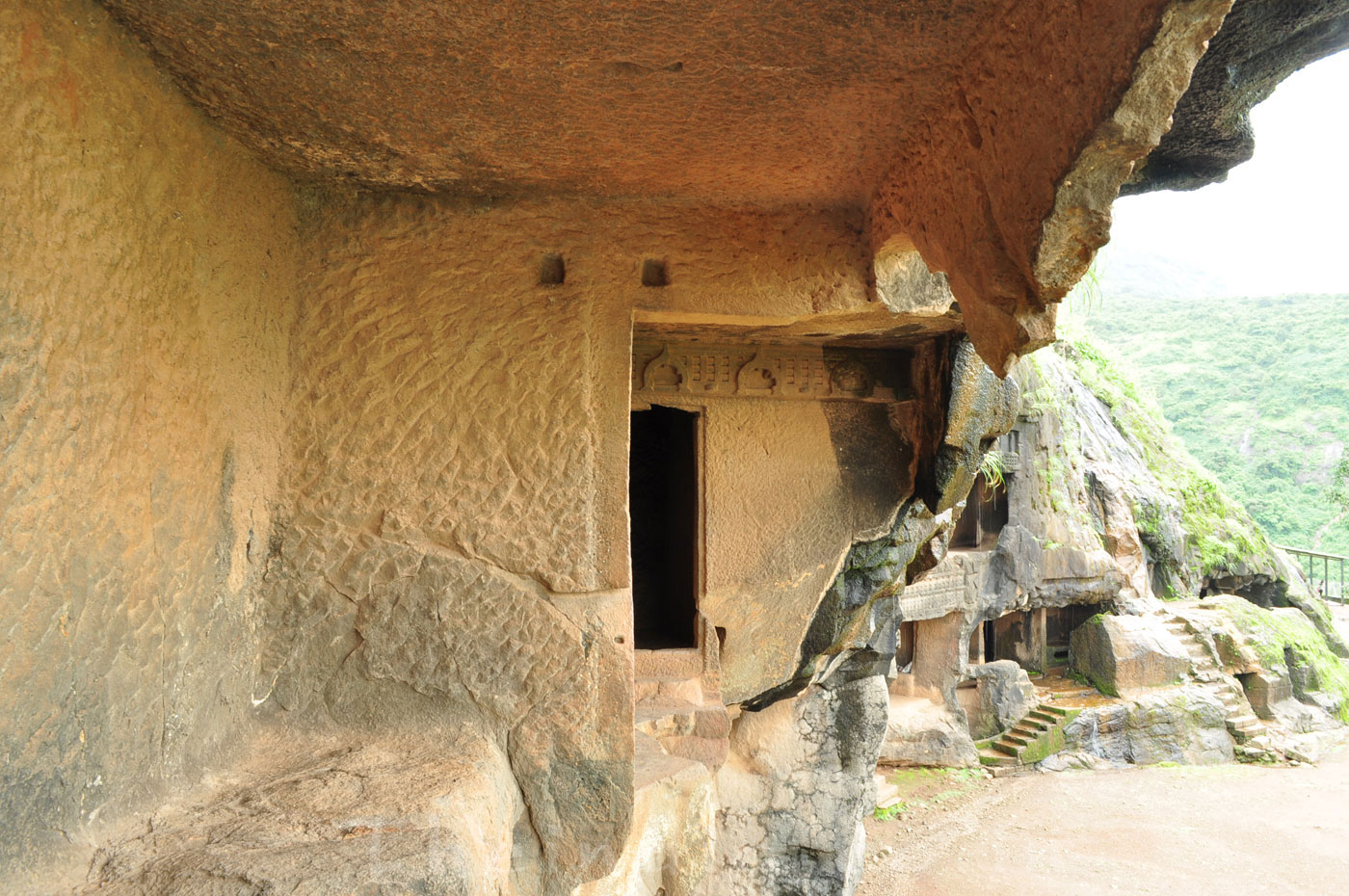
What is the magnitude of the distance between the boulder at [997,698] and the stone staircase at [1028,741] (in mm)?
124

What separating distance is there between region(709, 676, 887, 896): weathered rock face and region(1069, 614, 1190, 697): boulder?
8.62 m

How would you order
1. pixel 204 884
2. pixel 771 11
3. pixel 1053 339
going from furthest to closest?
pixel 1053 339 → pixel 771 11 → pixel 204 884

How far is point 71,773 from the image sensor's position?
62.8 inches

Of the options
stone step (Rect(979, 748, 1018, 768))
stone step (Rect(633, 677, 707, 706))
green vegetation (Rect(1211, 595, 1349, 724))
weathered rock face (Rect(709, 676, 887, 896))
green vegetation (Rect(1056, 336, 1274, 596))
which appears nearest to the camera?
stone step (Rect(633, 677, 707, 706))

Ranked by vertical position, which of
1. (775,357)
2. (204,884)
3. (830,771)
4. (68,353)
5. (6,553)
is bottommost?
(830,771)

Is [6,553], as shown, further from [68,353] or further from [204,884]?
[204,884]

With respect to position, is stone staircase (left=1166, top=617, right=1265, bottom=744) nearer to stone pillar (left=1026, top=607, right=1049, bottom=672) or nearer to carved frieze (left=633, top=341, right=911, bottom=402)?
stone pillar (left=1026, top=607, right=1049, bottom=672)

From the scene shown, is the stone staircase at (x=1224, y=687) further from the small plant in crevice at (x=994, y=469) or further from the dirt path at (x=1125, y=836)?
the small plant in crevice at (x=994, y=469)

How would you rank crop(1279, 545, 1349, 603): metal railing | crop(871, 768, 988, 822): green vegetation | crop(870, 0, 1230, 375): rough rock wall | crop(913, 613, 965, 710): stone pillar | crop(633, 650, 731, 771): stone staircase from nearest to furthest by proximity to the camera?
crop(870, 0, 1230, 375): rough rock wall, crop(633, 650, 731, 771): stone staircase, crop(871, 768, 988, 822): green vegetation, crop(913, 613, 965, 710): stone pillar, crop(1279, 545, 1349, 603): metal railing

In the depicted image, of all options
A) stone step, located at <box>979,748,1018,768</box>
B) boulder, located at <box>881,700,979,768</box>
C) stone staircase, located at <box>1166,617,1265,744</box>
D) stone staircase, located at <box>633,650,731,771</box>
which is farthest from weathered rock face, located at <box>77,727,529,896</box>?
stone staircase, located at <box>1166,617,1265,744</box>

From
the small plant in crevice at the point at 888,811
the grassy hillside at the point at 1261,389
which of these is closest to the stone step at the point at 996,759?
the small plant in crevice at the point at 888,811

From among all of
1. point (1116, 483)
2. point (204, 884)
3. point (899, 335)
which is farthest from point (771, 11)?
point (1116, 483)

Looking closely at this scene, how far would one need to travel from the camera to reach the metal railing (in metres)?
18.9

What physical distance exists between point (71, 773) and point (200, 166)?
135 cm
